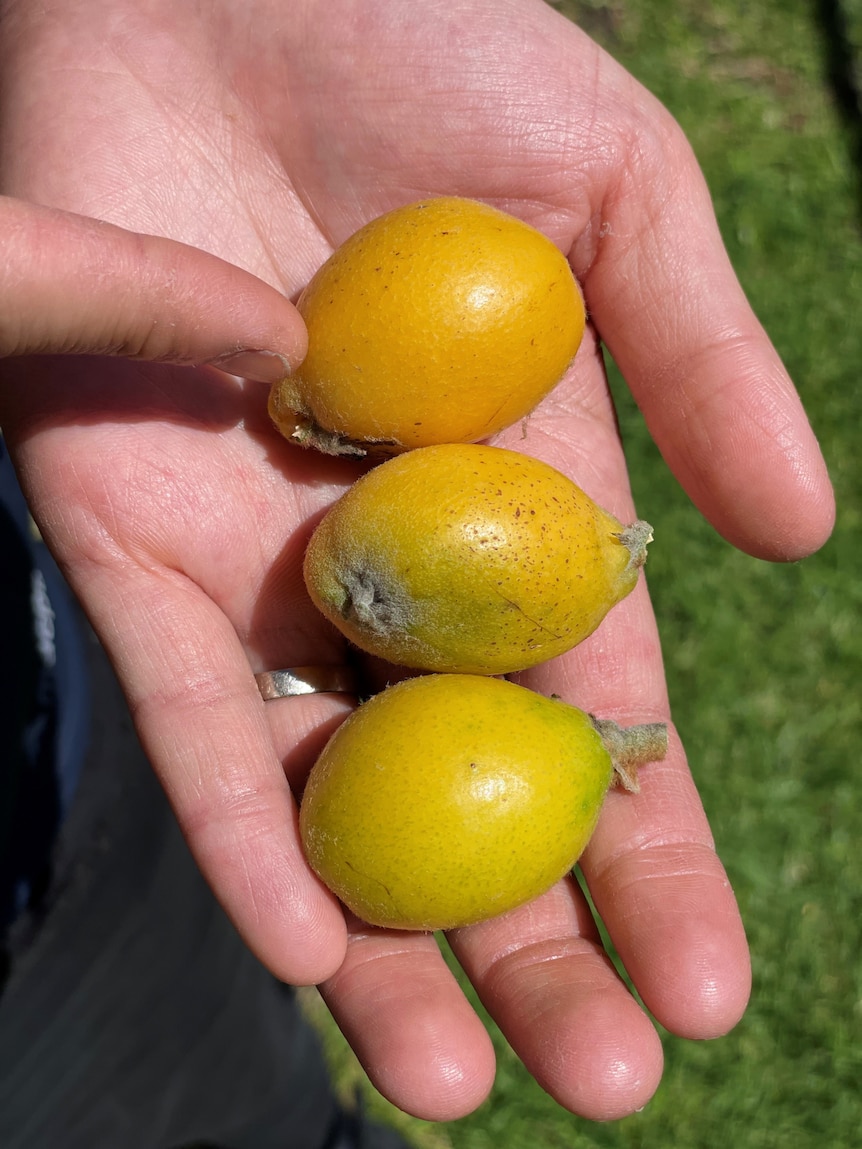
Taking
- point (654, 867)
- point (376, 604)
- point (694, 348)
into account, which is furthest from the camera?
point (694, 348)

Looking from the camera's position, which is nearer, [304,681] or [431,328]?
[431,328]

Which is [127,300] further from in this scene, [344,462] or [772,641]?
[772,641]

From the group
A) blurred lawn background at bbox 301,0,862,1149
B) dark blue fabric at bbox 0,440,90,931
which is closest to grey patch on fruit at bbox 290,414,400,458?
dark blue fabric at bbox 0,440,90,931

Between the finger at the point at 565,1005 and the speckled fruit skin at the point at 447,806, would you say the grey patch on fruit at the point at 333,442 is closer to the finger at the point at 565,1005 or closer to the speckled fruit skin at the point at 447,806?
the speckled fruit skin at the point at 447,806

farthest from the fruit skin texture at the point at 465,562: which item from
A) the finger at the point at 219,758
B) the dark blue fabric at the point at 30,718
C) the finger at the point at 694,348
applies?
the dark blue fabric at the point at 30,718

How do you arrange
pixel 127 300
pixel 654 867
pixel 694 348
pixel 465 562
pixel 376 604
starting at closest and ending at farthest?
pixel 127 300
pixel 465 562
pixel 376 604
pixel 654 867
pixel 694 348

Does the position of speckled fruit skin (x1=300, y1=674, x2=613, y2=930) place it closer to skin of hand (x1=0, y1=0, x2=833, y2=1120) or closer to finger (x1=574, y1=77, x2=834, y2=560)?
skin of hand (x1=0, y1=0, x2=833, y2=1120)

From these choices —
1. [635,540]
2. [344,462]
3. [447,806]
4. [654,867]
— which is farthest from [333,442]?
[654,867]
